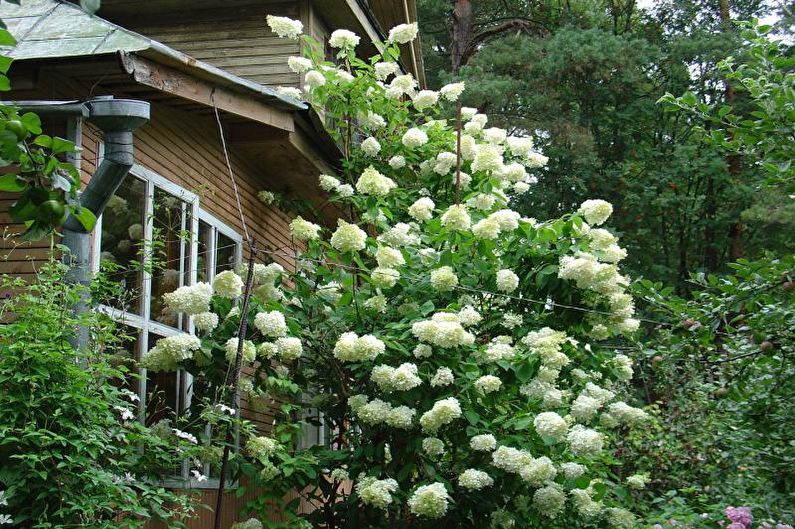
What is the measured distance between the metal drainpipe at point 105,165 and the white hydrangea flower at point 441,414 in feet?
6.78

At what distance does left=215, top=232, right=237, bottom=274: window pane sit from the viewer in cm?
768

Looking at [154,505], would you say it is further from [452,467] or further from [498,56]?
[498,56]

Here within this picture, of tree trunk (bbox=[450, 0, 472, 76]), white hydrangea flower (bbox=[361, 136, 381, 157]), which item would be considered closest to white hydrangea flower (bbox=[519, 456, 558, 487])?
white hydrangea flower (bbox=[361, 136, 381, 157])

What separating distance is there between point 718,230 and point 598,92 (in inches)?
181

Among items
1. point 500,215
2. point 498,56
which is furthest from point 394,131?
point 498,56

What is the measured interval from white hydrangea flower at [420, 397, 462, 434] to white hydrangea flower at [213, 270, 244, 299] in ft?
4.59

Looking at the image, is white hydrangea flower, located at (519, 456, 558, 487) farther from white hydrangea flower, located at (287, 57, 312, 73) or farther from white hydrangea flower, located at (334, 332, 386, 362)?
white hydrangea flower, located at (287, 57, 312, 73)

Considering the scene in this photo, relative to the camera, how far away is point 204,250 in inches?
293

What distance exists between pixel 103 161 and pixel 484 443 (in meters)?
2.77

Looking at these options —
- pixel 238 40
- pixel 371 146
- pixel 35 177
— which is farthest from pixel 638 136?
pixel 35 177

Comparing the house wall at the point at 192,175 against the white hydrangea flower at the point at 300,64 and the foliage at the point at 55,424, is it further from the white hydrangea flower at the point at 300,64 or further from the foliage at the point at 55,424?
the white hydrangea flower at the point at 300,64

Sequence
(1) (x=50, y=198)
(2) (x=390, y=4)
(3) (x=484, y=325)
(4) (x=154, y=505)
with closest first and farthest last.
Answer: (1) (x=50, y=198) → (4) (x=154, y=505) → (3) (x=484, y=325) → (2) (x=390, y=4)

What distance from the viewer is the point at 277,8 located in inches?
408

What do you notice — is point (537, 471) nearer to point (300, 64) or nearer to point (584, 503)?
point (584, 503)
